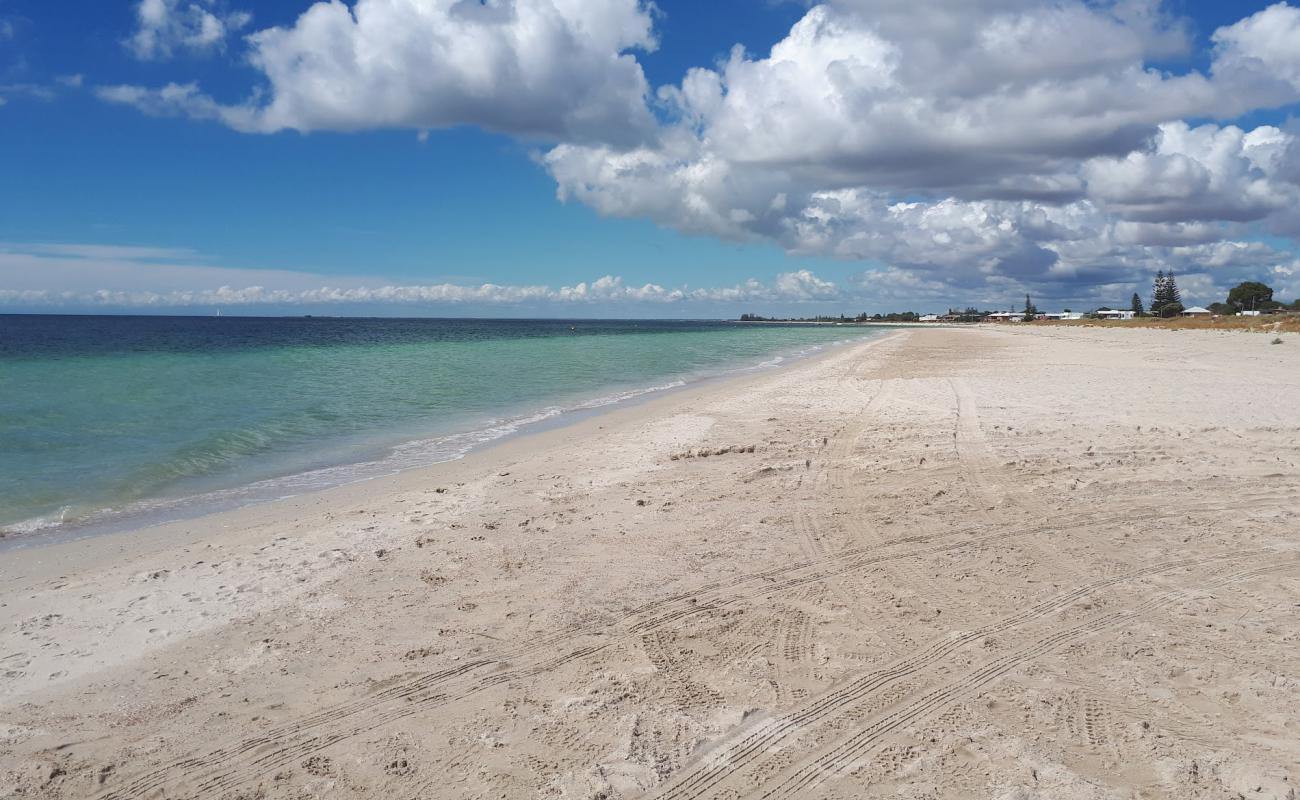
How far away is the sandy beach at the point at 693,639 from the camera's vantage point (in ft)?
12.2

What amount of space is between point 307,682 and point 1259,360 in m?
32.6

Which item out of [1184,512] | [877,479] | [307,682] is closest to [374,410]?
[877,479]

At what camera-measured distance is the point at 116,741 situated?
404cm

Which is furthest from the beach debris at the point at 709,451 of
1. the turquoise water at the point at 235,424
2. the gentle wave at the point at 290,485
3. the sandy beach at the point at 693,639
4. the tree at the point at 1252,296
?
the tree at the point at 1252,296

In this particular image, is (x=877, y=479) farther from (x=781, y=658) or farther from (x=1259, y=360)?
(x=1259, y=360)

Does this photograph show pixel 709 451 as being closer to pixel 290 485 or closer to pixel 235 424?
pixel 290 485

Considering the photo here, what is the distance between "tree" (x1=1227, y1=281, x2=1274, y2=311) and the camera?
125 meters

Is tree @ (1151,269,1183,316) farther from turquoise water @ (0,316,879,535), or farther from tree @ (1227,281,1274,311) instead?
turquoise water @ (0,316,879,535)

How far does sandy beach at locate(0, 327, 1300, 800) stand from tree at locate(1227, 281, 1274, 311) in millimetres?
150459

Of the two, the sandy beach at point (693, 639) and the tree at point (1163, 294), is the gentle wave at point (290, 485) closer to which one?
the sandy beach at point (693, 639)

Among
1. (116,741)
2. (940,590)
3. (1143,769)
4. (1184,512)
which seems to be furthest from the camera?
(1184,512)

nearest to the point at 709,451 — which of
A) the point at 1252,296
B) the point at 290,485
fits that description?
the point at 290,485

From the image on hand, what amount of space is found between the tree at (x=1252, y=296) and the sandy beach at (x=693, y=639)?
15046 centimetres

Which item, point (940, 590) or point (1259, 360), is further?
point (1259, 360)
